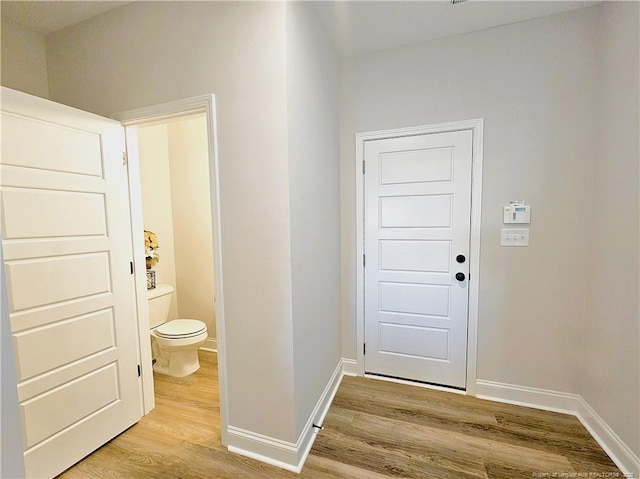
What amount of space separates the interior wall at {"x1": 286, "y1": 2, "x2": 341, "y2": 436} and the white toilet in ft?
3.93

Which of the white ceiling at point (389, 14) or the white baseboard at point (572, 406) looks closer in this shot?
the white baseboard at point (572, 406)

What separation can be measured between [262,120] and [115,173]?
106 centimetres

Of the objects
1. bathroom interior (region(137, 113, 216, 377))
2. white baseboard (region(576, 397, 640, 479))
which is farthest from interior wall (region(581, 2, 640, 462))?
bathroom interior (region(137, 113, 216, 377))

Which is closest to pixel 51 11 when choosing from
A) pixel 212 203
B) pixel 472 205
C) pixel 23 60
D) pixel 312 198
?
pixel 23 60

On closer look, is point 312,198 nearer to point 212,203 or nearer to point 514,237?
point 212,203

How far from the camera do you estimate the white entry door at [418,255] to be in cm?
213

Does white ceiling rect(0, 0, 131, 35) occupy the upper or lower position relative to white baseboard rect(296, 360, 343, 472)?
upper

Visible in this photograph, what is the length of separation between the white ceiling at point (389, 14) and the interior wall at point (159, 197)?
39.3 inches

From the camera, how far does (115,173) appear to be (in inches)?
69.1

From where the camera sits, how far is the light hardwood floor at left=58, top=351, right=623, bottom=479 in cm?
153

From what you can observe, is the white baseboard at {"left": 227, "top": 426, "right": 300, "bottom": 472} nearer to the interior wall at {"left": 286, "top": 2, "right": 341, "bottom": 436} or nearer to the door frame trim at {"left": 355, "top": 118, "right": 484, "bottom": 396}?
the interior wall at {"left": 286, "top": 2, "right": 341, "bottom": 436}

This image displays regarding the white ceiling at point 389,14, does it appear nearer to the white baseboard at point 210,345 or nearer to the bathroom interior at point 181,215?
the bathroom interior at point 181,215

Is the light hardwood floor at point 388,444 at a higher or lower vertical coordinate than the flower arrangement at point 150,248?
lower

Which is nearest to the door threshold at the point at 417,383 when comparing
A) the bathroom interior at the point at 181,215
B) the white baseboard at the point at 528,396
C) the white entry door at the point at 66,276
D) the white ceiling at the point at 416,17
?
the white baseboard at the point at 528,396
